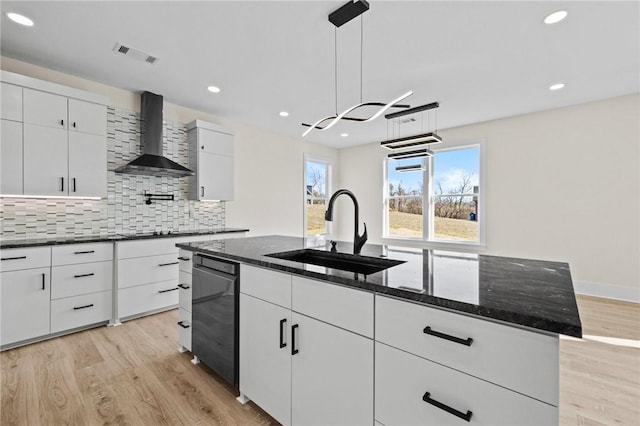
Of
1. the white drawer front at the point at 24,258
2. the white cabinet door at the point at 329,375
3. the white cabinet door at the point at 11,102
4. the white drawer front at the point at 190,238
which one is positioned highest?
the white cabinet door at the point at 11,102

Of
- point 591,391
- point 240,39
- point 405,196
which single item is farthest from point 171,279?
point 405,196

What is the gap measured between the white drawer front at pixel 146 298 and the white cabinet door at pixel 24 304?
61cm

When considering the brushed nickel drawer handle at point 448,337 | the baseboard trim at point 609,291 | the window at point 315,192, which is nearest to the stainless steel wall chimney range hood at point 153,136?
the window at point 315,192

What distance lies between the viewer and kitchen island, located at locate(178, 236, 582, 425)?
859 mm

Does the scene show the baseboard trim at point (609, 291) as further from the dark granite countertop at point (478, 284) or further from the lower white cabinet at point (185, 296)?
the lower white cabinet at point (185, 296)

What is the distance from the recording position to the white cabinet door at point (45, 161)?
279cm

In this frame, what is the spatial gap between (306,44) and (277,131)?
9.90ft

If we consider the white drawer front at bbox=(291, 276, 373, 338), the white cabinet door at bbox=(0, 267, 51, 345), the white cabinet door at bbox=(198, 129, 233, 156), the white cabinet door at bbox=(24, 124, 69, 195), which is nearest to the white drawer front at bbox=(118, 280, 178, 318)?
the white cabinet door at bbox=(0, 267, 51, 345)

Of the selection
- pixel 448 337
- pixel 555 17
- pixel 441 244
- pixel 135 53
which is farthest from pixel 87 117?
pixel 441 244

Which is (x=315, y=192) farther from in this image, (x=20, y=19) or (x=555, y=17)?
(x=20, y=19)

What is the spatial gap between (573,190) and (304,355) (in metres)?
4.78

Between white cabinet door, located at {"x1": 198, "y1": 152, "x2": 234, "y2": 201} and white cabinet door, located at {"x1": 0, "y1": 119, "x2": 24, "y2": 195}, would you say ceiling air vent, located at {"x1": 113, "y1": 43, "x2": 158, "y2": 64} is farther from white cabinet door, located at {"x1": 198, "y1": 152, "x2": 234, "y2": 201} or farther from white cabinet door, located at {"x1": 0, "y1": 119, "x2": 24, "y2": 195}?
white cabinet door, located at {"x1": 198, "y1": 152, "x2": 234, "y2": 201}

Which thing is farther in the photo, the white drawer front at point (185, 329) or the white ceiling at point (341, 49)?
the white drawer front at point (185, 329)

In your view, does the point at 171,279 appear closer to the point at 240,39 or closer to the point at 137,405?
the point at 137,405
